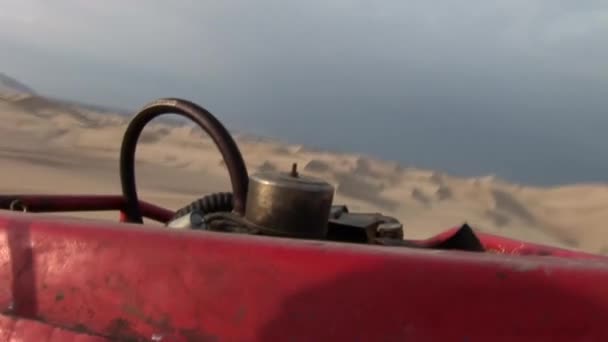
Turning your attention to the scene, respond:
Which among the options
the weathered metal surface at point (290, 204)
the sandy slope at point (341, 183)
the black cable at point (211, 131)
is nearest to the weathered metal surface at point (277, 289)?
the weathered metal surface at point (290, 204)

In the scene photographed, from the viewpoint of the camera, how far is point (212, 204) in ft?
6.44

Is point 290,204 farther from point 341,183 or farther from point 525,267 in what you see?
point 341,183

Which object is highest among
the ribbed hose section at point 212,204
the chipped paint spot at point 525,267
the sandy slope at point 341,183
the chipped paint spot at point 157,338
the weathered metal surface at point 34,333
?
the chipped paint spot at point 525,267

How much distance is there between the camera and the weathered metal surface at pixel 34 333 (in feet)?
Result: 3.91

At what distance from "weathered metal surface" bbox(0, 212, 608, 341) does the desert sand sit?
1009cm

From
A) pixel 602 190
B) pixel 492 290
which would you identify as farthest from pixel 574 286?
pixel 602 190

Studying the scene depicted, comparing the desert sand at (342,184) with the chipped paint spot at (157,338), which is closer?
the chipped paint spot at (157,338)

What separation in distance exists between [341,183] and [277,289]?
691 inches

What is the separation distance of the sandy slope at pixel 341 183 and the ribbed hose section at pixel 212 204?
9.39 meters

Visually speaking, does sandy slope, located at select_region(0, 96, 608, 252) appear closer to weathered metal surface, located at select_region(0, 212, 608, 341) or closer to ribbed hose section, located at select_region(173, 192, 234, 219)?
ribbed hose section, located at select_region(173, 192, 234, 219)

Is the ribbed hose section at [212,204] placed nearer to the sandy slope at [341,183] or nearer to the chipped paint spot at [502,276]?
the chipped paint spot at [502,276]

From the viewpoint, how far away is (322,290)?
113cm

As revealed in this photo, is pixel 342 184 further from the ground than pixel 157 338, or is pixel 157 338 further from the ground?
pixel 157 338

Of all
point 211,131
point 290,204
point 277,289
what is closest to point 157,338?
point 277,289
